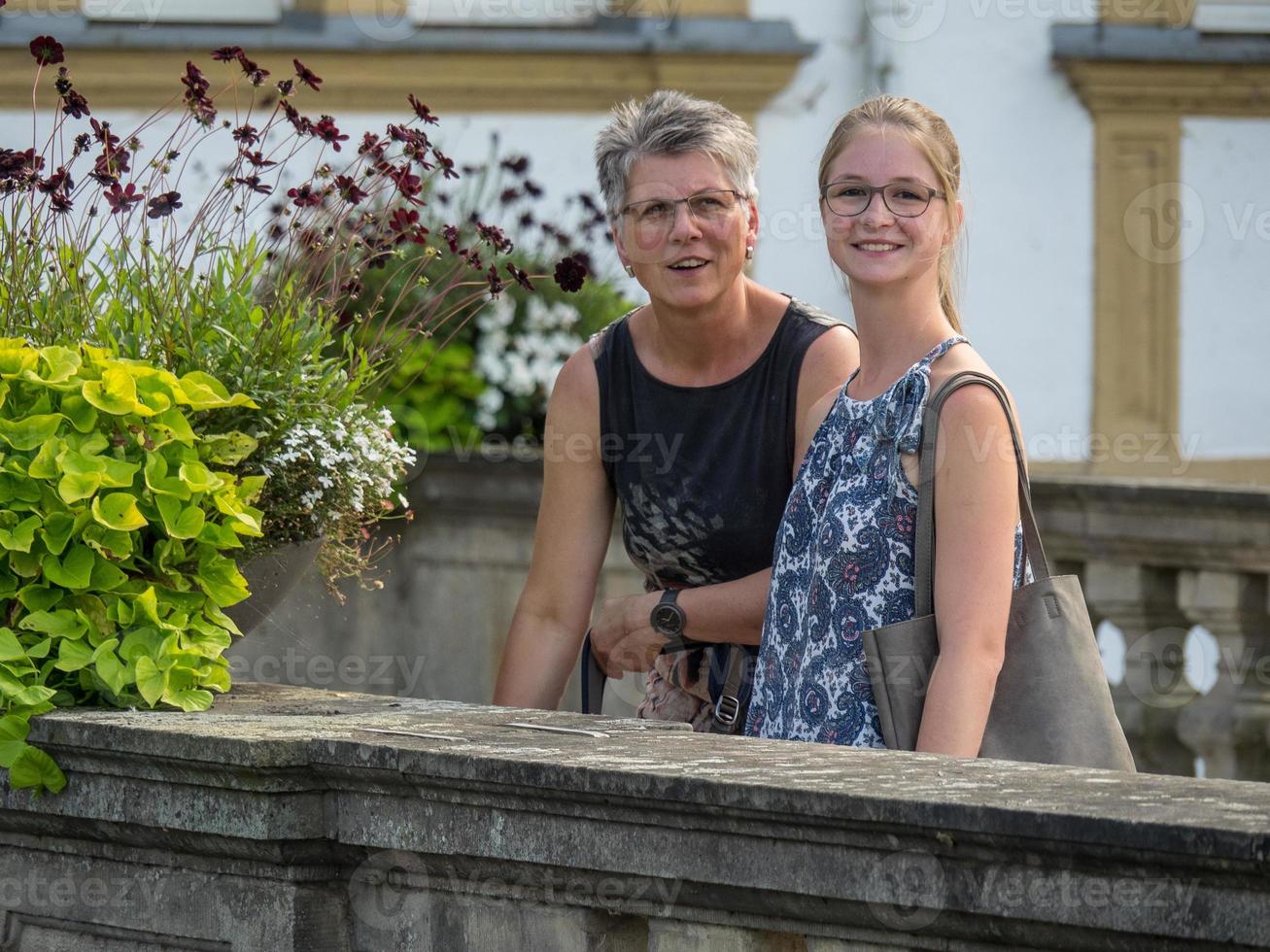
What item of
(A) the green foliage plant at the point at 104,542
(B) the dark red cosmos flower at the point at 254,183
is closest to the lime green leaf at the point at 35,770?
(A) the green foliage plant at the point at 104,542

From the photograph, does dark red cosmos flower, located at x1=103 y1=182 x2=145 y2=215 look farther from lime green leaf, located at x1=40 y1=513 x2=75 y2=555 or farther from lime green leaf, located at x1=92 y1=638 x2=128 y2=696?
lime green leaf, located at x1=92 y1=638 x2=128 y2=696

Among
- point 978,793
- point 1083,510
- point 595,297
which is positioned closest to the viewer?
point 978,793

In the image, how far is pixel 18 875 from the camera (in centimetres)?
230

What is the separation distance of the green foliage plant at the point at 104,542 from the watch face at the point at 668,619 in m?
0.72

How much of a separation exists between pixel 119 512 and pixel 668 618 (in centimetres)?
91

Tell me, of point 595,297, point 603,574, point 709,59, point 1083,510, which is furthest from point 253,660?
point 709,59

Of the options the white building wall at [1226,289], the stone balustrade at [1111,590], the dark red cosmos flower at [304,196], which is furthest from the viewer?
the white building wall at [1226,289]

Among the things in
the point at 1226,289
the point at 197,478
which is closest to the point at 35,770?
the point at 197,478

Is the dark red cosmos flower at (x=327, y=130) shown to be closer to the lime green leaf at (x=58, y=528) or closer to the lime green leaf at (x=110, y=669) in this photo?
the lime green leaf at (x=58, y=528)

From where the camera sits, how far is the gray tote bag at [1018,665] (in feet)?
7.07

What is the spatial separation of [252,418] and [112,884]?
69 cm

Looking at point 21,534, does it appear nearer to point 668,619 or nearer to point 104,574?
point 104,574

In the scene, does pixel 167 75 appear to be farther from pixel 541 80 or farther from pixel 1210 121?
pixel 1210 121

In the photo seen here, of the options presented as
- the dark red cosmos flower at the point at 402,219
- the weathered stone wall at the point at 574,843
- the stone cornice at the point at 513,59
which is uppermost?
the stone cornice at the point at 513,59
